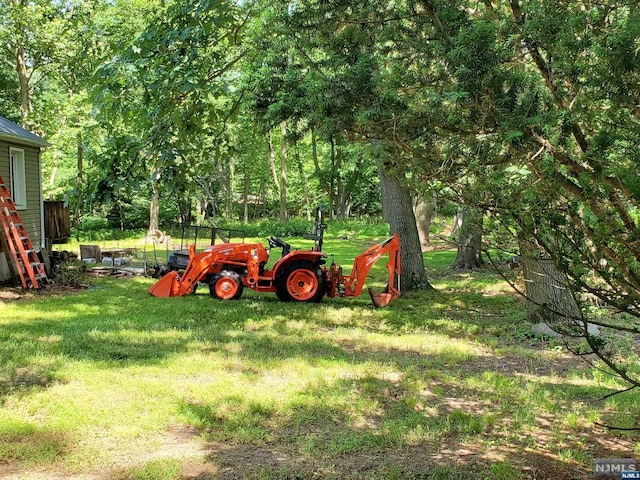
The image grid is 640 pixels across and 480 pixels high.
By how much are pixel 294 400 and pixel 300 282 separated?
5477 mm

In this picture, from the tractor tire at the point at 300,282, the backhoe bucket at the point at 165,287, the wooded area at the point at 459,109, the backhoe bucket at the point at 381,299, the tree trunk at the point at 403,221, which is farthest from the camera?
the tree trunk at the point at 403,221

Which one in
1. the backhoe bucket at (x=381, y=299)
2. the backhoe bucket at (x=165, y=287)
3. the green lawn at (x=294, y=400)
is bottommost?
the green lawn at (x=294, y=400)

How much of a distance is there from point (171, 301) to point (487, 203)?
27.3ft

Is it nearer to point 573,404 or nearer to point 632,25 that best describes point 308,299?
point 573,404

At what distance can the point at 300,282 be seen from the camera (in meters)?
10.5

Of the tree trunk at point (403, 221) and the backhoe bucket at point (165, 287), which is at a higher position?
the tree trunk at point (403, 221)

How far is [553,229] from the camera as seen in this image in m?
2.43

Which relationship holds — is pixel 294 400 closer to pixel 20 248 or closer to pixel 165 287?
pixel 165 287

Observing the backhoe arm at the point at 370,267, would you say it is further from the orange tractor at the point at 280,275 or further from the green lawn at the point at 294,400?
the green lawn at the point at 294,400

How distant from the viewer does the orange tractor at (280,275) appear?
1022cm

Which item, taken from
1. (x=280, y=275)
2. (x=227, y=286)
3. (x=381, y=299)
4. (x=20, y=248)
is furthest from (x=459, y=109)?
(x=20, y=248)

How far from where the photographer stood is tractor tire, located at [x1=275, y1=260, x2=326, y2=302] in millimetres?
10359

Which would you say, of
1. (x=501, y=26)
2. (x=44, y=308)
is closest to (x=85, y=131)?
(x=44, y=308)

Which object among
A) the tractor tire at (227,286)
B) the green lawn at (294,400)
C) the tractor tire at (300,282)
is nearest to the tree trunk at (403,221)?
the tractor tire at (300,282)
